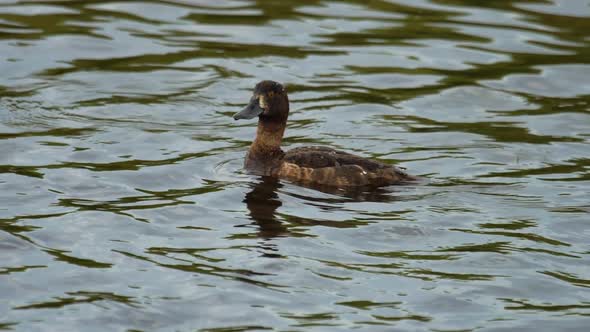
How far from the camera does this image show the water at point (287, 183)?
920cm

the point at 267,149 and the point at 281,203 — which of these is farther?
the point at 267,149

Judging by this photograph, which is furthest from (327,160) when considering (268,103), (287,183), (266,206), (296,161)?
(268,103)

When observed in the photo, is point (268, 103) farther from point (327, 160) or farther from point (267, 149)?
point (327, 160)

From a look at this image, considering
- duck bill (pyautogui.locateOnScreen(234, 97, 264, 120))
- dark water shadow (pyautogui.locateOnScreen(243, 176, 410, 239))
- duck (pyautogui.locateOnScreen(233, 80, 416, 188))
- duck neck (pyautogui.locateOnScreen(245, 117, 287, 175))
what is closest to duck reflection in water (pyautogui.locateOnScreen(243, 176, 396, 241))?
dark water shadow (pyautogui.locateOnScreen(243, 176, 410, 239))

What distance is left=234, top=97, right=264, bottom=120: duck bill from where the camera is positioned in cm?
1281

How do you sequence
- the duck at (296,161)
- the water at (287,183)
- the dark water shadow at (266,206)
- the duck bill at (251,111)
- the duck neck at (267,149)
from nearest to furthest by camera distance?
1. the water at (287,183)
2. the dark water shadow at (266,206)
3. the duck at (296,161)
4. the duck neck at (267,149)
5. the duck bill at (251,111)

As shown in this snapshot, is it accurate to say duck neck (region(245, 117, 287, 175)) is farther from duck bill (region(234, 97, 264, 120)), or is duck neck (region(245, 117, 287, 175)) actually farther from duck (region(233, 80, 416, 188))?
duck bill (region(234, 97, 264, 120))

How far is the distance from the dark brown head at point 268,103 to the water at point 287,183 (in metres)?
0.57

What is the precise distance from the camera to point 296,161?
12328mm

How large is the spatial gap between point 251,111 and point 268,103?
21cm

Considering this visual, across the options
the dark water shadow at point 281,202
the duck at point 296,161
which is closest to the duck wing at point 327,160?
the duck at point 296,161

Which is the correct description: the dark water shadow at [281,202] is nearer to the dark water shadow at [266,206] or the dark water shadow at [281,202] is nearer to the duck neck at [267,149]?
the dark water shadow at [266,206]

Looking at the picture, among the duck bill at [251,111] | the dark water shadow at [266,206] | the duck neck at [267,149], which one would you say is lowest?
the dark water shadow at [266,206]

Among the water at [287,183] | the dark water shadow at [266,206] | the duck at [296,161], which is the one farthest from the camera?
the duck at [296,161]
